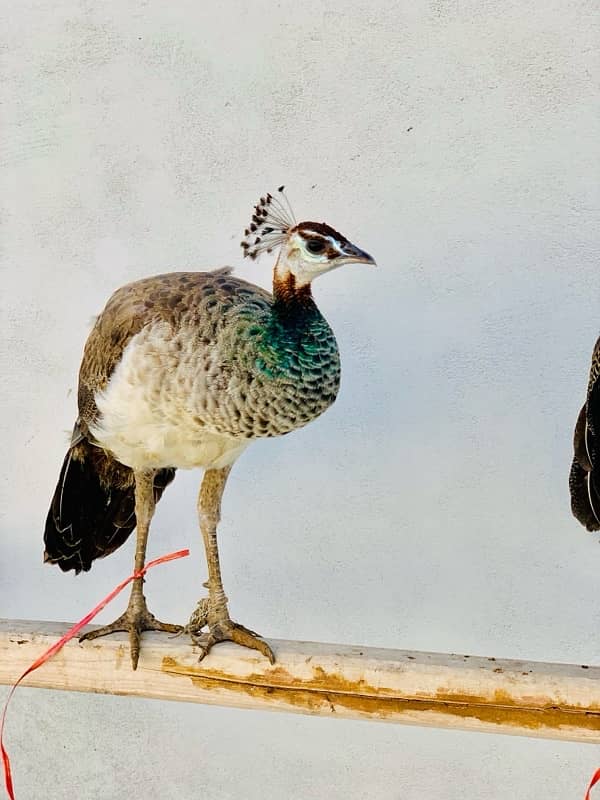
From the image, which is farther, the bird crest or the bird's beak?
the bird crest

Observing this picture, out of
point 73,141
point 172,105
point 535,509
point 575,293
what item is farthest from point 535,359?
point 73,141

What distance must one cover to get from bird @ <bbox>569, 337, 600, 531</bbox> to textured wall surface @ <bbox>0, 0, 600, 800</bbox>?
0.34 m

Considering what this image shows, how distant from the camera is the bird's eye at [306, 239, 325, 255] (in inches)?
57.6

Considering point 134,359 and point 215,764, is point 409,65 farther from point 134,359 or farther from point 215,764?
point 215,764

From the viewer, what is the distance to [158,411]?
59.7 inches

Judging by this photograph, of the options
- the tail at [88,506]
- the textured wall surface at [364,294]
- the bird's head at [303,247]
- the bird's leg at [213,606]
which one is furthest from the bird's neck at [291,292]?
the textured wall surface at [364,294]

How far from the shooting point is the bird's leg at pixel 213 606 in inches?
60.9

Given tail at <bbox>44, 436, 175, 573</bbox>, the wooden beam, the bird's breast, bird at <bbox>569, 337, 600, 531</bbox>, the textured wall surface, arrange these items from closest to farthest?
the wooden beam → the bird's breast → bird at <bbox>569, 337, 600, 531</bbox> → tail at <bbox>44, 436, 175, 573</bbox> → the textured wall surface

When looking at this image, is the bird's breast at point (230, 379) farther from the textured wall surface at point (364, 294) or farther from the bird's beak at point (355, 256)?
the textured wall surface at point (364, 294)

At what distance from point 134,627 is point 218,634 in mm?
120

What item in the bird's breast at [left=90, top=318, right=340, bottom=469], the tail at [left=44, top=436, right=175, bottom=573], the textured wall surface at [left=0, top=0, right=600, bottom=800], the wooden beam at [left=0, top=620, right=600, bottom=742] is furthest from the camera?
the textured wall surface at [left=0, top=0, right=600, bottom=800]

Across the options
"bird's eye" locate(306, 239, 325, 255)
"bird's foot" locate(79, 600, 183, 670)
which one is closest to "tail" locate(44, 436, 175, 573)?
"bird's foot" locate(79, 600, 183, 670)

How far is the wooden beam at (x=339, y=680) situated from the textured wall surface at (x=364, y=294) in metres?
0.71

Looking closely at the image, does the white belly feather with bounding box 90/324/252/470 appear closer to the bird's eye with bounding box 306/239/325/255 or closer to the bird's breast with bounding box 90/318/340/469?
the bird's breast with bounding box 90/318/340/469
